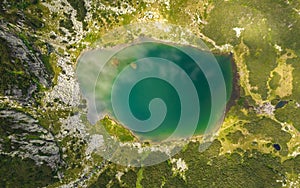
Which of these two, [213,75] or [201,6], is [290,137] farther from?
[201,6]

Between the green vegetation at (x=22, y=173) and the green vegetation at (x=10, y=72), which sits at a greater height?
the green vegetation at (x=10, y=72)

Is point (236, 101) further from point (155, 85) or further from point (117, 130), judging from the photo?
point (117, 130)

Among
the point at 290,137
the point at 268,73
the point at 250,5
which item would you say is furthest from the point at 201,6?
the point at 290,137

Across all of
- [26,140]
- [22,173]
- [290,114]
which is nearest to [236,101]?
[290,114]

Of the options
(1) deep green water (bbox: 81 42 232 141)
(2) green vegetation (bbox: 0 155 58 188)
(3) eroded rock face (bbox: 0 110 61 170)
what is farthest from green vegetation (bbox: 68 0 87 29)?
(2) green vegetation (bbox: 0 155 58 188)

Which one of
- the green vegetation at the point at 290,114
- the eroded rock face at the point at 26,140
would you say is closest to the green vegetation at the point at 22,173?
the eroded rock face at the point at 26,140

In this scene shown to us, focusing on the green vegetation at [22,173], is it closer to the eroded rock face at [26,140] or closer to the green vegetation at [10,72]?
the eroded rock face at [26,140]
